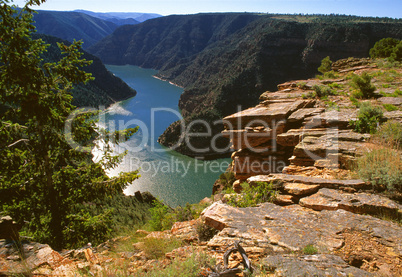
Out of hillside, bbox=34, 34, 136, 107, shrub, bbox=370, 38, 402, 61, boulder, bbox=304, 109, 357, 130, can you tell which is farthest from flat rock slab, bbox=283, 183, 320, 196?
hillside, bbox=34, 34, 136, 107

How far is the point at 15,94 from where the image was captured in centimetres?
598

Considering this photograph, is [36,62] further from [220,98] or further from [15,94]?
[220,98]

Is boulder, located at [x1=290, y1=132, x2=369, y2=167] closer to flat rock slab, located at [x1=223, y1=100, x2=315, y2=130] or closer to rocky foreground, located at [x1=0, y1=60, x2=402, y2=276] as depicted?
rocky foreground, located at [x1=0, y1=60, x2=402, y2=276]

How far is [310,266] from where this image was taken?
354cm

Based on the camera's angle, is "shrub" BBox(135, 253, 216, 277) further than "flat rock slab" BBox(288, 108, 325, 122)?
No

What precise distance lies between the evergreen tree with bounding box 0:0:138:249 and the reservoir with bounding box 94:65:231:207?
1210cm

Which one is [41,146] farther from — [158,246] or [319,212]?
[319,212]

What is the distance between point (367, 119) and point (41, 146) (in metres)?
10.0

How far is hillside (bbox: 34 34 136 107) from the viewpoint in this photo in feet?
247

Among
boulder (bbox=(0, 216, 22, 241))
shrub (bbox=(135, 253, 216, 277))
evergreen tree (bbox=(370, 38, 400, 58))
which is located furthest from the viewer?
evergreen tree (bbox=(370, 38, 400, 58))

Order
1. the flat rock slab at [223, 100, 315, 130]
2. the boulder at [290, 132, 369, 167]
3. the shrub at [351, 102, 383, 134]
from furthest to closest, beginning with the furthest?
the flat rock slab at [223, 100, 315, 130], the shrub at [351, 102, 383, 134], the boulder at [290, 132, 369, 167]

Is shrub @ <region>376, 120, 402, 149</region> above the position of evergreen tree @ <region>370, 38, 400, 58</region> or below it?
below

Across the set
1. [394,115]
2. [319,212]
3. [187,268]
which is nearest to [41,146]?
[187,268]

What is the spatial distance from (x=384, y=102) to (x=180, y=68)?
5470 inches
